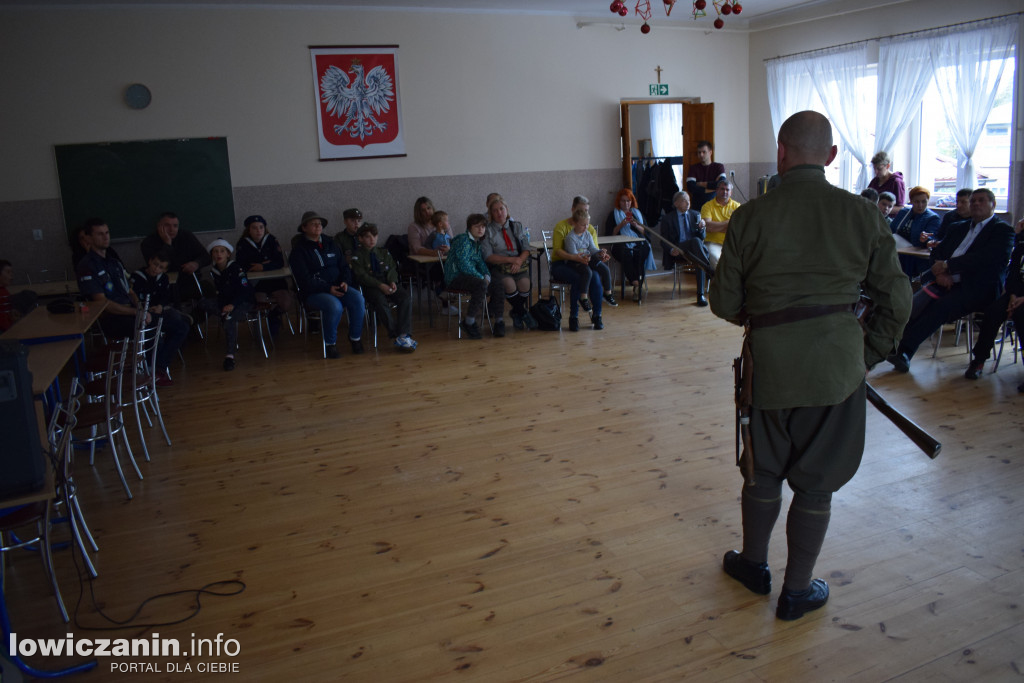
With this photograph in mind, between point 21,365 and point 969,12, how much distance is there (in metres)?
8.51

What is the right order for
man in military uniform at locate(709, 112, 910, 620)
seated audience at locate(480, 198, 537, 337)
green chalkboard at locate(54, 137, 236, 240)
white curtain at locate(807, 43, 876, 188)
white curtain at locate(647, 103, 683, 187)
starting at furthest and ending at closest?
white curtain at locate(647, 103, 683, 187)
white curtain at locate(807, 43, 876, 188)
green chalkboard at locate(54, 137, 236, 240)
seated audience at locate(480, 198, 537, 337)
man in military uniform at locate(709, 112, 910, 620)

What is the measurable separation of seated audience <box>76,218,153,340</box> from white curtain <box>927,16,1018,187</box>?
25.3 ft

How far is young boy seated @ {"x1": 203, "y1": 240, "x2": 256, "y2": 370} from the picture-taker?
6547 millimetres

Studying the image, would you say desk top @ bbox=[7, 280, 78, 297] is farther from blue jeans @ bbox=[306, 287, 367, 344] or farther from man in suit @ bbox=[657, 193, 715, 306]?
man in suit @ bbox=[657, 193, 715, 306]

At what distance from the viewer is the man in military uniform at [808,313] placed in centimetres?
240

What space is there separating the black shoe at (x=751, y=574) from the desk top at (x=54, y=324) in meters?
3.74

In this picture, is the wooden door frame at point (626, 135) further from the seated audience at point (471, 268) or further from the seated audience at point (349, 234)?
the seated audience at point (349, 234)

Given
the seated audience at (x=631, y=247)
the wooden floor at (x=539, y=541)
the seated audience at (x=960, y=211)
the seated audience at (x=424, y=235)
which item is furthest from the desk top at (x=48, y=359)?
the seated audience at (x=960, y=211)

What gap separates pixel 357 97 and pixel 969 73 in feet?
20.4

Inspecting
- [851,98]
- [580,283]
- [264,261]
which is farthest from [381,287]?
[851,98]

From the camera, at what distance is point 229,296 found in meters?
6.65

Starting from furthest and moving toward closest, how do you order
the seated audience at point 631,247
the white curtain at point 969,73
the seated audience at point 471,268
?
1. the seated audience at point 631,247
2. the white curtain at point 969,73
3. the seated audience at point 471,268

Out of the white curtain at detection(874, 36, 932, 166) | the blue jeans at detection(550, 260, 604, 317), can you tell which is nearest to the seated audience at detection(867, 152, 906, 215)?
the white curtain at detection(874, 36, 932, 166)

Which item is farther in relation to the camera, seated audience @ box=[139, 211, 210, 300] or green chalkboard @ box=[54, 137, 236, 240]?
green chalkboard @ box=[54, 137, 236, 240]
